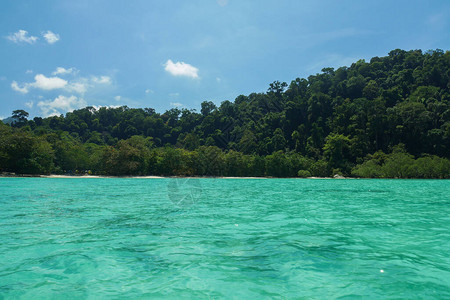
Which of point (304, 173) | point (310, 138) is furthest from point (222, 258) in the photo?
point (310, 138)

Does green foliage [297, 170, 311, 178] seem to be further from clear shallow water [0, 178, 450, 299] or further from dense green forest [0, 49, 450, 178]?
clear shallow water [0, 178, 450, 299]

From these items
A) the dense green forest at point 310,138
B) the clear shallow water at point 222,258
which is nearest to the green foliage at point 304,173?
the dense green forest at point 310,138

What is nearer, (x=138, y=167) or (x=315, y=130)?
(x=138, y=167)

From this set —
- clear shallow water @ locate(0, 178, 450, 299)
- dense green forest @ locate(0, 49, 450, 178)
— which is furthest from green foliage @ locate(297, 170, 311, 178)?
clear shallow water @ locate(0, 178, 450, 299)

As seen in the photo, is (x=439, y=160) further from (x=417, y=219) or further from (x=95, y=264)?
(x=95, y=264)

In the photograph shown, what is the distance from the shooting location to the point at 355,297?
4.38 metres

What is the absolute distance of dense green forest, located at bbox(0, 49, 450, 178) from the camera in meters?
53.3

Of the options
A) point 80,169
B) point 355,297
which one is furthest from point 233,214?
point 80,169

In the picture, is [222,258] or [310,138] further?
[310,138]

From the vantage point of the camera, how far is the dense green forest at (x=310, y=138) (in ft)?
175

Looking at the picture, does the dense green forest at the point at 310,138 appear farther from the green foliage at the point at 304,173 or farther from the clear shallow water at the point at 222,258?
the clear shallow water at the point at 222,258

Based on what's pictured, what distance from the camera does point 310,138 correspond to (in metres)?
74.4

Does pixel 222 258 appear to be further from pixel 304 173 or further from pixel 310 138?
pixel 310 138

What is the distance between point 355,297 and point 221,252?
304cm
